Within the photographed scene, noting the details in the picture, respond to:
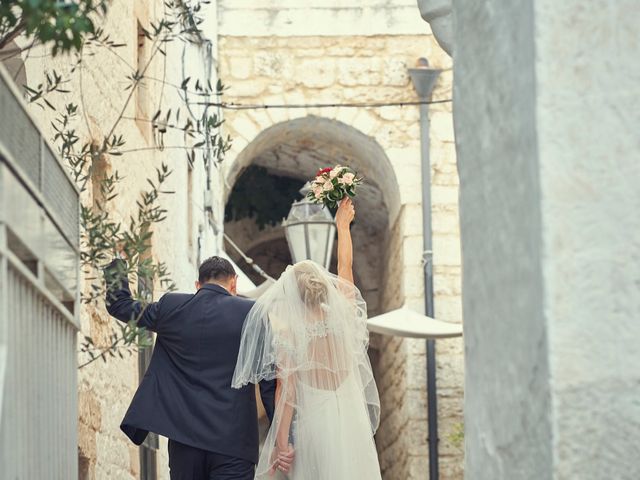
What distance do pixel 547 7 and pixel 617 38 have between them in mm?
197

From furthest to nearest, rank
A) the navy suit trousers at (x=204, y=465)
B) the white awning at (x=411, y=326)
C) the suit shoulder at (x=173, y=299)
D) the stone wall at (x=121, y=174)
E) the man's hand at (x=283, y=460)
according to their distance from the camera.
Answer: the white awning at (x=411, y=326) → the stone wall at (x=121, y=174) → the man's hand at (x=283, y=460) → the suit shoulder at (x=173, y=299) → the navy suit trousers at (x=204, y=465)

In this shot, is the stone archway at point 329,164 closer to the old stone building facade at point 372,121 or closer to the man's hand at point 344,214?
the old stone building facade at point 372,121

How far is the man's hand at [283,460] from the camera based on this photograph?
782 centimetres

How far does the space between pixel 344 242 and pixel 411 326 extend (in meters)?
7.92

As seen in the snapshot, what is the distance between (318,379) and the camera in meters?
7.97

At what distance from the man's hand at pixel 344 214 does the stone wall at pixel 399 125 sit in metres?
9.12

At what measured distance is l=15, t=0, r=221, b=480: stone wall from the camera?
340 inches

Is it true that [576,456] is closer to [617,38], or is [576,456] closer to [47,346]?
[617,38]

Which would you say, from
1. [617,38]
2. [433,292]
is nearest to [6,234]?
[617,38]

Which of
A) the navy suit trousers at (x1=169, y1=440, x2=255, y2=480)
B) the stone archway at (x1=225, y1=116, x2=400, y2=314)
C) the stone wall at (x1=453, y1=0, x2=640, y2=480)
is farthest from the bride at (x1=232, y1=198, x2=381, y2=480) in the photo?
the stone archway at (x1=225, y1=116, x2=400, y2=314)

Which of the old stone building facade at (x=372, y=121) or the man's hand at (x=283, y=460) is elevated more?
the old stone building facade at (x=372, y=121)

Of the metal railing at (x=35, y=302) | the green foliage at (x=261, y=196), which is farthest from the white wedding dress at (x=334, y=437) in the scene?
the green foliage at (x=261, y=196)

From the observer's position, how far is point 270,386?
771cm

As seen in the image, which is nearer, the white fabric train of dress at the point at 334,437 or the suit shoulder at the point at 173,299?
the suit shoulder at the point at 173,299
